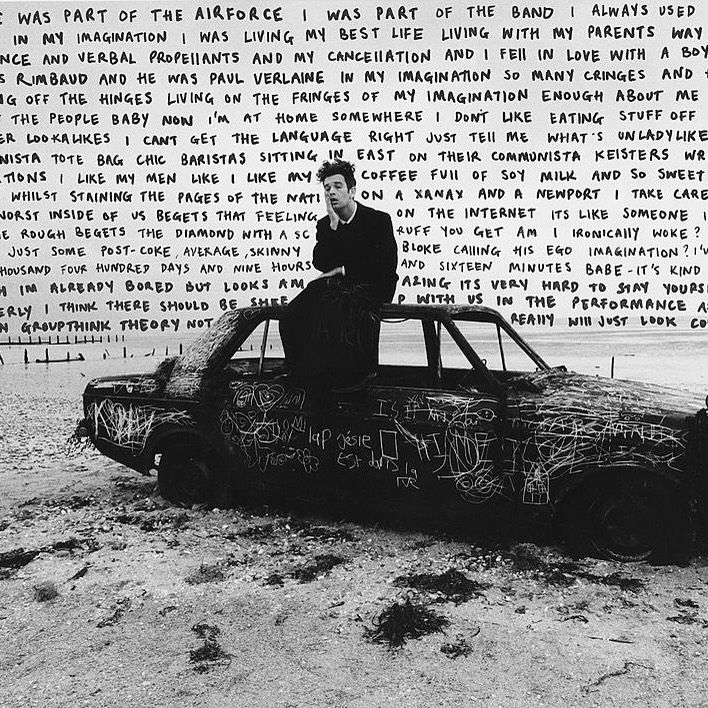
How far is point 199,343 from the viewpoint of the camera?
5398 millimetres

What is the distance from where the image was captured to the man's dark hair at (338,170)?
5156mm

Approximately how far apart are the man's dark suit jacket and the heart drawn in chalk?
106 cm

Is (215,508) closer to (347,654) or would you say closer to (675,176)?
(347,654)

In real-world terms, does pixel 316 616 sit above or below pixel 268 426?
below

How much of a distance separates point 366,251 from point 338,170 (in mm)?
693

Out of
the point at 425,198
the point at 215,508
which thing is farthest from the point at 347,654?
the point at 425,198

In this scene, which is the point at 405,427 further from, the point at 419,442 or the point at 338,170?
the point at 338,170

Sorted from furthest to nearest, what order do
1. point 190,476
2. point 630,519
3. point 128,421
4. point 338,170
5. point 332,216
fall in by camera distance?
point 128,421
point 190,476
point 332,216
point 338,170
point 630,519

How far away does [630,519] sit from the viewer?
4.05 metres

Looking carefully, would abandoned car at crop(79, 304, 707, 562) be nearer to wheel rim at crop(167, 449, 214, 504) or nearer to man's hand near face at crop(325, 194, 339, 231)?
wheel rim at crop(167, 449, 214, 504)

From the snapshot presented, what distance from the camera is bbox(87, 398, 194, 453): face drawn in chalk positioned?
5.30 m

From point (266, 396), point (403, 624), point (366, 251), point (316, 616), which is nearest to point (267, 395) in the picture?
point (266, 396)

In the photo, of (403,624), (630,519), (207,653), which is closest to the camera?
(207,653)

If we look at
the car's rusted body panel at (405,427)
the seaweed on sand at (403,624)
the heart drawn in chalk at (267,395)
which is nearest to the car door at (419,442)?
the car's rusted body panel at (405,427)
